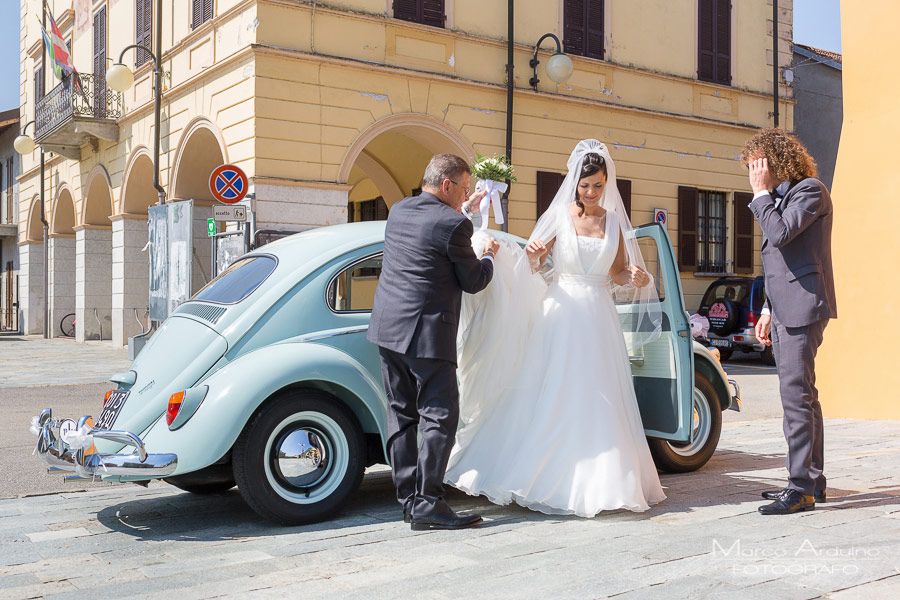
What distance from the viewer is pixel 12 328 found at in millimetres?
32844

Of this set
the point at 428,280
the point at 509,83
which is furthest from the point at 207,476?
the point at 509,83

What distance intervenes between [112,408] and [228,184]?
8394 mm

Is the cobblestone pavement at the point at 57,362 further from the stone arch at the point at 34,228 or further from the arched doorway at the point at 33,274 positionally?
the stone arch at the point at 34,228

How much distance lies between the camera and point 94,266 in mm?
22641

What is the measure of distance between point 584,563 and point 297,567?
1.22 metres

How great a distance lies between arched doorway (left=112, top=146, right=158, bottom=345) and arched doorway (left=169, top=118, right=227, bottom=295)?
268 centimetres

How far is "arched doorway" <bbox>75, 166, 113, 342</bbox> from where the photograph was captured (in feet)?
74.2

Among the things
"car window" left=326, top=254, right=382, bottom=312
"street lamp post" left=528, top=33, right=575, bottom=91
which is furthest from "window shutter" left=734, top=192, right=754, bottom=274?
"car window" left=326, top=254, right=382, bottom=312

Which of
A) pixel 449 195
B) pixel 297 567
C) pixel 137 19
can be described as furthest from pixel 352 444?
pixel 137 19

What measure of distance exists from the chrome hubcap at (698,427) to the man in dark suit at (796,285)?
3.61ft

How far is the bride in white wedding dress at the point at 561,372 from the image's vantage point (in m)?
4.63

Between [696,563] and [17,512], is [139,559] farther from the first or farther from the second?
[696,563]

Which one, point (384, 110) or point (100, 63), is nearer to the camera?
point (384, 110)

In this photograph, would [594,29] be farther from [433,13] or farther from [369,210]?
[369,210]
